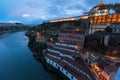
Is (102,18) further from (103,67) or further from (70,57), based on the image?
(103,67)

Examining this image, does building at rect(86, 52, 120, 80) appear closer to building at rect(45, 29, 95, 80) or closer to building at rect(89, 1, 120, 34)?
building at rect(45, 29, 95, 80)

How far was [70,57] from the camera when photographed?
42.9 feet

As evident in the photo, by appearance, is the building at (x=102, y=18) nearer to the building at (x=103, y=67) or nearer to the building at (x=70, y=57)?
the building at (x=70, y=57)

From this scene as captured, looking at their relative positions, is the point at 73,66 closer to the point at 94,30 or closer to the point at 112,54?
the point at 112,54

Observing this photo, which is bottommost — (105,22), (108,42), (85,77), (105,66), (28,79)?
(28,79)

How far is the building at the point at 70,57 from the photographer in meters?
10.3

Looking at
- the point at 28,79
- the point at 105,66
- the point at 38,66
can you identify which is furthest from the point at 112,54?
the point at 38,66

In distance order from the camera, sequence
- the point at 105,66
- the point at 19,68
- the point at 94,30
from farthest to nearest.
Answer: the point at 94,30 → the point at 19,68 → the point at 105,66

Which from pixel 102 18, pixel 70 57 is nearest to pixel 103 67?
pixel 70 57

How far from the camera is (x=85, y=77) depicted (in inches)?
377

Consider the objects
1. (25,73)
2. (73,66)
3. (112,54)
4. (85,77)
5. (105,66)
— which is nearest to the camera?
(105,66)

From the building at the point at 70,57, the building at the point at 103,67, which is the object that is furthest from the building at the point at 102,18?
the building at the point at 103,67

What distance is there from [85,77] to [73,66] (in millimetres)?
1774

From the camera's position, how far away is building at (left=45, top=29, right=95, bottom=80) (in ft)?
33.7
